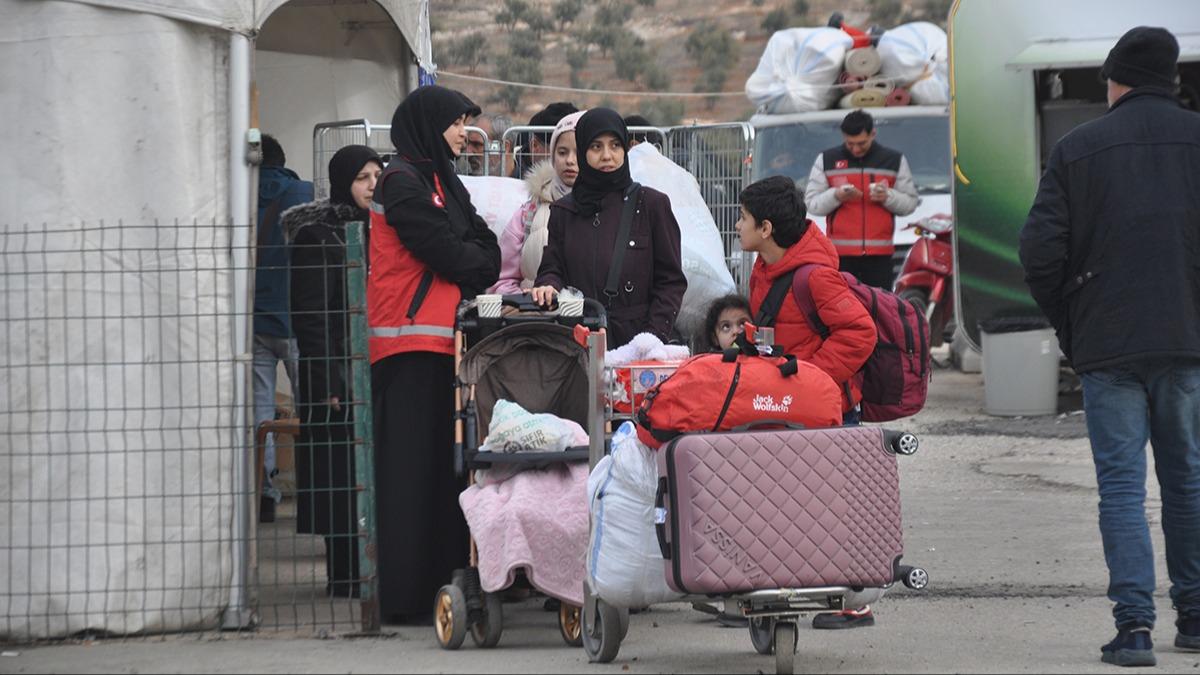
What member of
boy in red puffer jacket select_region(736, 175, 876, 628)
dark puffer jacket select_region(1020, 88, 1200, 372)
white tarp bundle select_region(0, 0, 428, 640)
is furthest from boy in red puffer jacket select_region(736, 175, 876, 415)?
white tarp bundle select_region(0, 0, 428, 640)

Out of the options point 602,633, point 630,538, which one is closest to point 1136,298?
point 630,538

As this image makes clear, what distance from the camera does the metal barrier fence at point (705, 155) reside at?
9930 mm

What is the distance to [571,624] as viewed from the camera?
275 inches

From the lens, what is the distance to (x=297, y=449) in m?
8.46

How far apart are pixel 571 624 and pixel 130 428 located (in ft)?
5.82

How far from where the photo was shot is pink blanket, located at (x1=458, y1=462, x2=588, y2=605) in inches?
266

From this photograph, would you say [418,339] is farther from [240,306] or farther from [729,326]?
[729,326]

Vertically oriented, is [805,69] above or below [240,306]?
above

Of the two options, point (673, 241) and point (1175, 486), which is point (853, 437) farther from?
point (673, 241)

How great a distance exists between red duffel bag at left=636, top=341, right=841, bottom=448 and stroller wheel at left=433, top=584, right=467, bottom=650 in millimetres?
1088

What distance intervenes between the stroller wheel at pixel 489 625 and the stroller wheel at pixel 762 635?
0.92 meters

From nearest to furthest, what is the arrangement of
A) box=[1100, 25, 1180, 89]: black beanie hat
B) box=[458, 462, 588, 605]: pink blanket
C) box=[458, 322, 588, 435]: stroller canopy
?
box=[1100, 25, 1180, 89]: black beanie hat, box=[458, 462, 588, 605]: pink blanket, box=[458, 322, 588, 435]: stroller canopy

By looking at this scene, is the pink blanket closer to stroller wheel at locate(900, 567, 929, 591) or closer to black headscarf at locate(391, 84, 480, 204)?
stroller wheel at locate(900, 567, 929, 591)

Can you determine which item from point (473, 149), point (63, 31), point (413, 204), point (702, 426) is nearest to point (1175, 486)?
point (702, 426)
